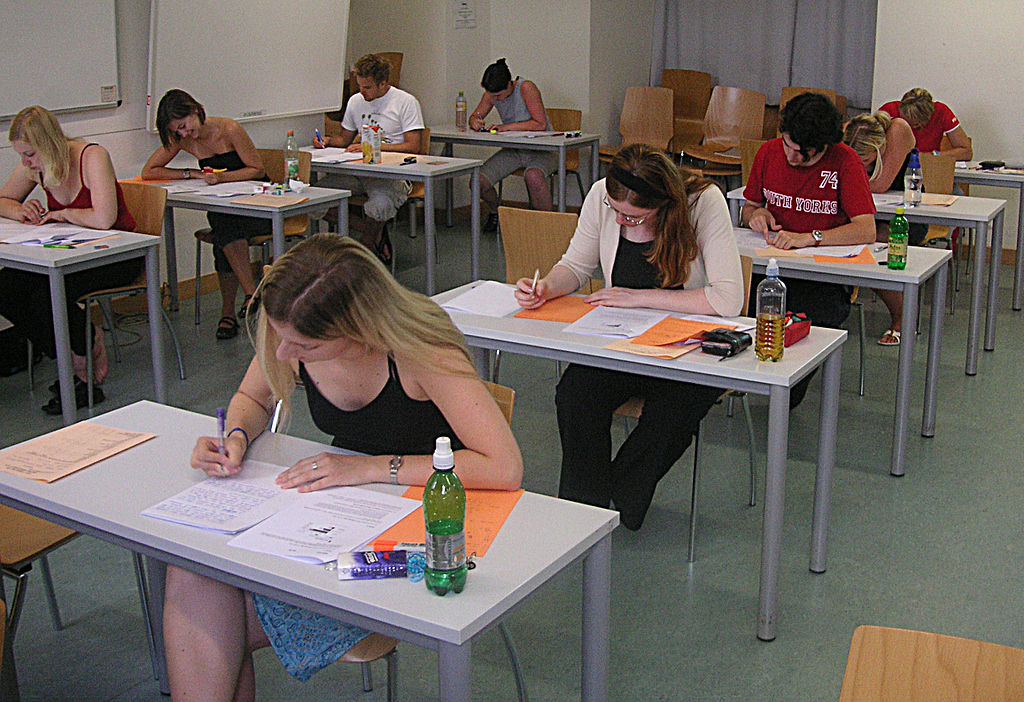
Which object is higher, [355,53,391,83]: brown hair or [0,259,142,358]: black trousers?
[355,53,391,83]: brown hair

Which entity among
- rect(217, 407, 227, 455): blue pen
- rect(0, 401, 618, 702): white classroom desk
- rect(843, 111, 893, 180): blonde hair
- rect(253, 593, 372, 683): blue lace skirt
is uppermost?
rect(843, 111, 893, 180): blonde hair

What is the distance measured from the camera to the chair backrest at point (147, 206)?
4387 mm

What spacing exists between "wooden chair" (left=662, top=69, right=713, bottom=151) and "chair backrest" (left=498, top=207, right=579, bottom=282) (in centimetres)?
461

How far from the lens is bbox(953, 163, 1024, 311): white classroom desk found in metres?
5.52

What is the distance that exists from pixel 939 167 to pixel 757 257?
186cm

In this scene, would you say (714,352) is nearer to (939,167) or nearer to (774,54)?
(939,167)

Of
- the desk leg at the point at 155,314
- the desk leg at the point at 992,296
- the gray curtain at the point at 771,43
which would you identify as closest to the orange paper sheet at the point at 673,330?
the desk leg at the point at 155,314

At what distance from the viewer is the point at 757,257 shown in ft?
12.5

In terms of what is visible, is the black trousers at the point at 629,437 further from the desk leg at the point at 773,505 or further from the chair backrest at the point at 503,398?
the chair backrest at the point at 503,398

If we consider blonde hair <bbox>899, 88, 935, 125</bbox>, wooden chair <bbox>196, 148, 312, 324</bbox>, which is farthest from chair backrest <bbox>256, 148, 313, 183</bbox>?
blonde hair <bbox>899, 88, 935, 125</bbox>

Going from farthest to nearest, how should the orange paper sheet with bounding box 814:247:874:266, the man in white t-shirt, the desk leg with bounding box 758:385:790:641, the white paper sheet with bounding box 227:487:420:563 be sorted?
1. the man in white t-shirt
2. the orange paper sheet with bounding box 814:247:874:266
3. the desk leg with bounding box 758:385:790:641
4. the white paper sheet with bounding box 227:487:420:563

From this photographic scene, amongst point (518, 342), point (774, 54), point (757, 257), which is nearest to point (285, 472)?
point (518, 342)

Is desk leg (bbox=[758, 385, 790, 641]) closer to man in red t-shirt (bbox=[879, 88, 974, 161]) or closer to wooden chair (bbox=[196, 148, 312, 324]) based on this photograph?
wooden chair (bbox=[196, 148, 312, 324])

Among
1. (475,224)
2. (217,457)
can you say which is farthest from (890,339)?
(217,457)
